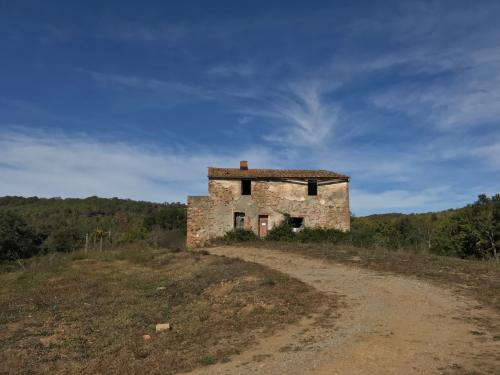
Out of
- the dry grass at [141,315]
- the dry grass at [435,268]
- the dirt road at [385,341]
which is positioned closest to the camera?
the dirt road at [385,341]

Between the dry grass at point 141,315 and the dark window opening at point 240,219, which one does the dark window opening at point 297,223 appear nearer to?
the dark window opening at point 240,219

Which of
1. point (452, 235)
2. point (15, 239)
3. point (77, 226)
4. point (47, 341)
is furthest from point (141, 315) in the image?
point (77, 226)

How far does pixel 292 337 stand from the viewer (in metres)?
7.37

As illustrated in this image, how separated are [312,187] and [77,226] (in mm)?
36182

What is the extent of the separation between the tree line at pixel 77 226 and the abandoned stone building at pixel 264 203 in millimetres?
2877

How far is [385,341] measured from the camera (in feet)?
21.8

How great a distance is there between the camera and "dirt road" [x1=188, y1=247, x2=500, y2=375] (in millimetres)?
5672

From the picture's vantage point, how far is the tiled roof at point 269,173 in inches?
1029

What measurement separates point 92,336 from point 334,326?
5.01m

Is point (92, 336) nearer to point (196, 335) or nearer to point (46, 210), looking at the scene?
point (196, 335)

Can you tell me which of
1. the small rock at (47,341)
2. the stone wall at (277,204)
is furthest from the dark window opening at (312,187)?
the small rock at (47,341)

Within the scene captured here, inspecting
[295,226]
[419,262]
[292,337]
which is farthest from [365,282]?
[295,226]

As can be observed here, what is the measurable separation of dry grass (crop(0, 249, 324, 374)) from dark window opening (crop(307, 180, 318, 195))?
11575 mm

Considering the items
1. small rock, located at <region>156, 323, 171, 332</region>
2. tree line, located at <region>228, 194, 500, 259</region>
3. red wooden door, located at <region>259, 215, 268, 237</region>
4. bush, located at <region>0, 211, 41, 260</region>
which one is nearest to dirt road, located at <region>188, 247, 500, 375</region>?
small rock, located at <region>156, 323, 171, 332</region>
